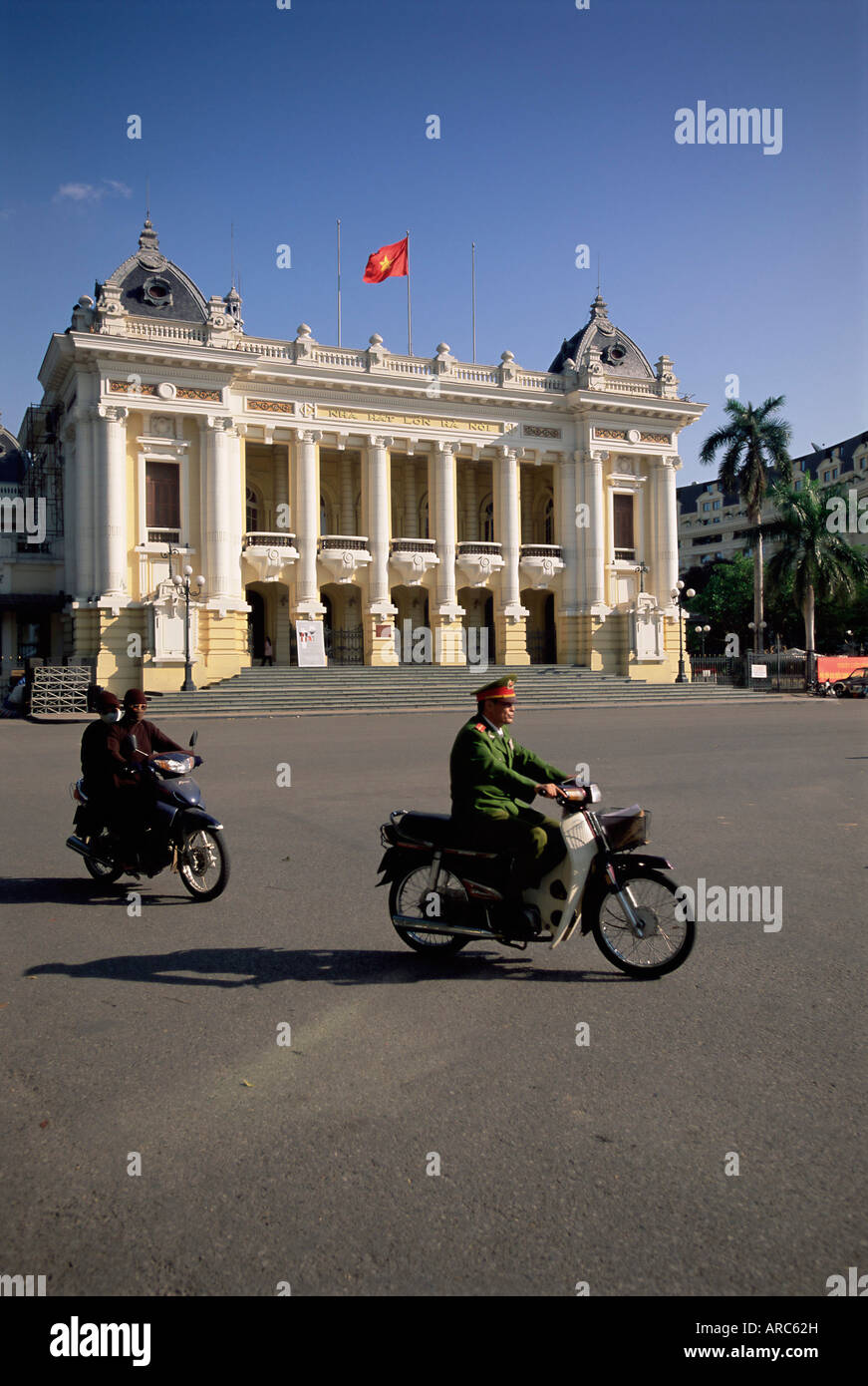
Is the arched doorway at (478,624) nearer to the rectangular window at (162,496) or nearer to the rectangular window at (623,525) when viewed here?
the rectangular window at (623,525)

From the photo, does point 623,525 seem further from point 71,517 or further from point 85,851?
point 85,851

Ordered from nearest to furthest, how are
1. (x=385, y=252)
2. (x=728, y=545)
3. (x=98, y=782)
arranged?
(x=98, y=782) < (x=385, y=252) < (x=728, y=545)

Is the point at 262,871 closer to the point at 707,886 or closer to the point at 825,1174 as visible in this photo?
the point at 707,886

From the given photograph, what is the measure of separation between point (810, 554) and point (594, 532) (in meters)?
11.3

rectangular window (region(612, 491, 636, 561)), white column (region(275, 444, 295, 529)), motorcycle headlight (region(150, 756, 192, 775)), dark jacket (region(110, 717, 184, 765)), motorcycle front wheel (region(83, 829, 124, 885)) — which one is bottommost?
motorcycle front wheel (region(83, 829, 124, 885))

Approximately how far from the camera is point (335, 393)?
42500 millimetres

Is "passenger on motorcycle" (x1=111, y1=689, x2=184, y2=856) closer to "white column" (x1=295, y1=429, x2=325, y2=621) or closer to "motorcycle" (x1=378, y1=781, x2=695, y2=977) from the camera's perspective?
"motorcycle" (x1=378, y1=781, x2=695, y2=977)

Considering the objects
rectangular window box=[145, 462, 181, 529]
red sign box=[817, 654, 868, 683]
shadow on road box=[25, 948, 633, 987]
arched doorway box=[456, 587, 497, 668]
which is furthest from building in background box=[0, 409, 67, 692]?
shadow on road box=[25, 948, 633, 987]

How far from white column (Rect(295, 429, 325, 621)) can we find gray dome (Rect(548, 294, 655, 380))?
1444cm

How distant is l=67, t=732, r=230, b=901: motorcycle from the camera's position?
7.19 meters

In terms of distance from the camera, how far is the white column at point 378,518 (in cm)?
4347

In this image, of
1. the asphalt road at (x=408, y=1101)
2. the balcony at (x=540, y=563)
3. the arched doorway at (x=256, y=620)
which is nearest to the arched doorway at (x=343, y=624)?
the arched doorway at (x=256, y=620)
